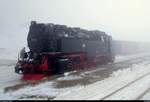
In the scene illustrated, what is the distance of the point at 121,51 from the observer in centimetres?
5556

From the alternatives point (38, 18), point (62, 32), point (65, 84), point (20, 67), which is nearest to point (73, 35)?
point (62, 32)

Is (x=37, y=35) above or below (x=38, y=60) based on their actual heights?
above

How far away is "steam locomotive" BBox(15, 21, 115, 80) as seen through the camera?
773 inches

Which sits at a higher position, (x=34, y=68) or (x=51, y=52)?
(x=51, y=52)

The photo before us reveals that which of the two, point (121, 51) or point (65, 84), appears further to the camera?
point (121, 51)

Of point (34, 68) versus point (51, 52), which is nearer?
point (34, 68)

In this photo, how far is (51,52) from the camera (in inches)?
809

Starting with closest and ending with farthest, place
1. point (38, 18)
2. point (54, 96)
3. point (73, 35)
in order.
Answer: point (54, 96) < point (73, 35) < point (38, 18)

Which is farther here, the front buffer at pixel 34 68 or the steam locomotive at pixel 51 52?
the steam locomotive at pixel 51 52

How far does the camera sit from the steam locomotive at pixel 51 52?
19625mm

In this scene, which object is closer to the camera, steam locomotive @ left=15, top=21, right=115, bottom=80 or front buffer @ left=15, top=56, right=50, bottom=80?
front buffer @ left=15, top=56, right=50, bottom=80

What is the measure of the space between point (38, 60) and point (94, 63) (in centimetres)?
820

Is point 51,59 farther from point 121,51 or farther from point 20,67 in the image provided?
point 121,51

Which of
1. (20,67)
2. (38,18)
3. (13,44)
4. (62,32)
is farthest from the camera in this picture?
(38,18)
